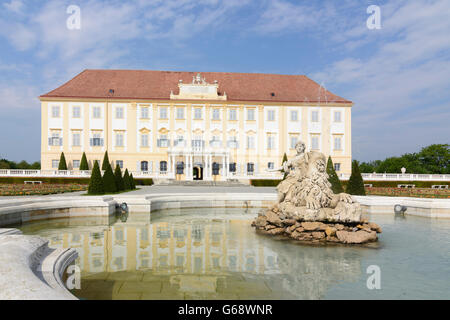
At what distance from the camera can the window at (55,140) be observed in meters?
36.2

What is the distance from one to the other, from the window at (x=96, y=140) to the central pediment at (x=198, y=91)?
10191 mm

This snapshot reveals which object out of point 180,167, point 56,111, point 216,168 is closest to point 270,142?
point 216,168

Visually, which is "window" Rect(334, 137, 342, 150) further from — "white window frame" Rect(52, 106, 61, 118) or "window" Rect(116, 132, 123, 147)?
"white window frame" Rect(52, 106, 61, 118)

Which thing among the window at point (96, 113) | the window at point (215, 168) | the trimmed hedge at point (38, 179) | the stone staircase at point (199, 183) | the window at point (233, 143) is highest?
the window at point (96, 113)

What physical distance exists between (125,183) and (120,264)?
628 inches

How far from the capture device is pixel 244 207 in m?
13.6

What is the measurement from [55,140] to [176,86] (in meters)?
16.3

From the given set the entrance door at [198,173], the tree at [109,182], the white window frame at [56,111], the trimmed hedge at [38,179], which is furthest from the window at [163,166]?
the tree at [109,182]

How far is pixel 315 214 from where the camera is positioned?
304 inches

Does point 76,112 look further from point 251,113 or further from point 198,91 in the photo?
point 251,113

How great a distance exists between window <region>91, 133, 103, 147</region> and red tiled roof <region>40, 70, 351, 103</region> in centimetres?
475

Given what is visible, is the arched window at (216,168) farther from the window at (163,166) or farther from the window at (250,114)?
the window at (250,114)
